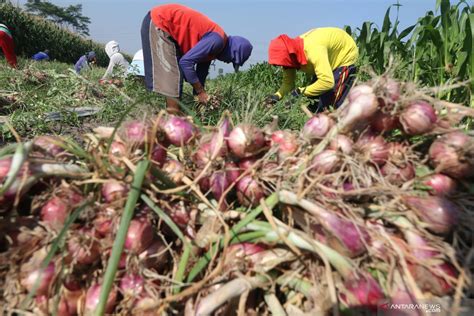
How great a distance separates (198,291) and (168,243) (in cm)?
17

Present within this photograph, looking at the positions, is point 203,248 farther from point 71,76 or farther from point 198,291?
point 71,76

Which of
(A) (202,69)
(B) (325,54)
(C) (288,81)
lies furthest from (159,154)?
(C) (288,81)

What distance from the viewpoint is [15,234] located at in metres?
0.76

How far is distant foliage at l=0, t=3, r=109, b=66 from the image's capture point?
54.1 ft

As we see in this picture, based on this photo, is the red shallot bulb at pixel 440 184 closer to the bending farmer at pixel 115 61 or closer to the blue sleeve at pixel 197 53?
the blue sleeve at pixel 197 53

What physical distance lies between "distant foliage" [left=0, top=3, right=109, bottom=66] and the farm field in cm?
1970

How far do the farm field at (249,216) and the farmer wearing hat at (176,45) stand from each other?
7.90 ft

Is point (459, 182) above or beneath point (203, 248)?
above

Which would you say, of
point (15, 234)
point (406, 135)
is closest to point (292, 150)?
point (406, 135)

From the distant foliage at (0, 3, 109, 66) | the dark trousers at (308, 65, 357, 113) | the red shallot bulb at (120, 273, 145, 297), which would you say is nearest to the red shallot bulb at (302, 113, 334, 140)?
the red shallot bulb at (120, 273, 145, 297)

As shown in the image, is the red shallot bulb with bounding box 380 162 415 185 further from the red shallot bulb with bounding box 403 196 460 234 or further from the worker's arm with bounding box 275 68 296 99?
the worker's arm with bounding box 275 68 296 99

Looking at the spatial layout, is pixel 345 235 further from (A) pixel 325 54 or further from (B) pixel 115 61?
(B) pixel 115 61

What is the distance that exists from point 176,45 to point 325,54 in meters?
1.66

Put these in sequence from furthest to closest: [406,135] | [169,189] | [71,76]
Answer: [71,76], [406,135], [169,189]
